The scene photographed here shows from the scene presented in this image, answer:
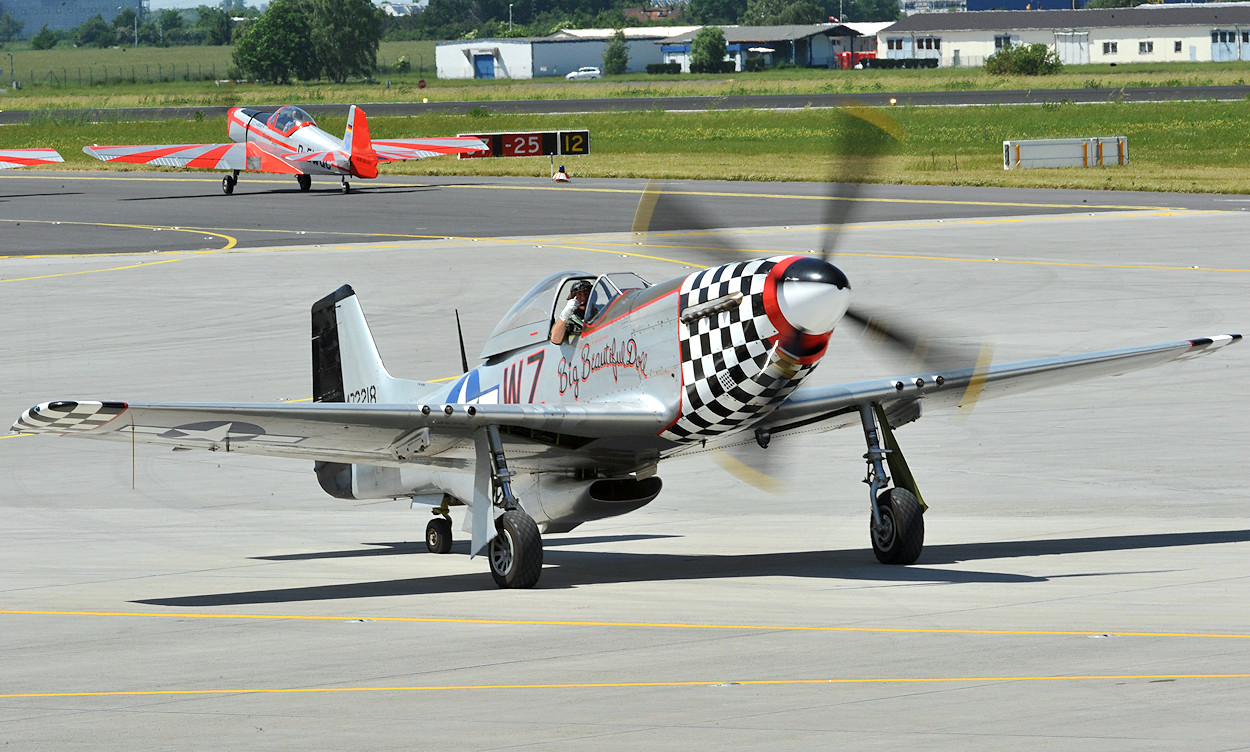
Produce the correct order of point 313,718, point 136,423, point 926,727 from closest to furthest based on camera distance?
point 926,727 < point 313,718 < point 136,423

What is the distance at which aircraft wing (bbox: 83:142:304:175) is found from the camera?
187ft

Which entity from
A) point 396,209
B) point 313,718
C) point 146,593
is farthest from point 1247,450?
point 396,209

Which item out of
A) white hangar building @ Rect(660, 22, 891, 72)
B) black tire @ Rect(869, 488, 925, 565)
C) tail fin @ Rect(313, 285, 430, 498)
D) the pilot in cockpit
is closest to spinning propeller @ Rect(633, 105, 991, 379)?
the pilot in cockpit

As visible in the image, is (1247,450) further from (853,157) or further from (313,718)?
(313,718)

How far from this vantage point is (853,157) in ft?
41.5

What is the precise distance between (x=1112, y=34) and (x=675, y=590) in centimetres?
16851

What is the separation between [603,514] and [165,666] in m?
4.46

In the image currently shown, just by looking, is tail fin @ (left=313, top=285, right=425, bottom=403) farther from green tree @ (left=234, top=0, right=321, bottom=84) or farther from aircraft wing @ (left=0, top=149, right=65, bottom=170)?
green tree @ (left=234, top=0, right=321, bottom=84)

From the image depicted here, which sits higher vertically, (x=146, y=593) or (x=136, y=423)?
(x=136, y=423)

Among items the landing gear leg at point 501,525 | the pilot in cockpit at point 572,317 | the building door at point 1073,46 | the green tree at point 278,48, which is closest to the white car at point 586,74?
the green tree at point 278,48

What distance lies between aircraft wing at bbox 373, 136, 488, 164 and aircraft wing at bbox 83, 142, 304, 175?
3.07 metres

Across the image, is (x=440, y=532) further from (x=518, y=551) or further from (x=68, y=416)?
(x=68, y=416)

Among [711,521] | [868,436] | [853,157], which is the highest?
[853,157]

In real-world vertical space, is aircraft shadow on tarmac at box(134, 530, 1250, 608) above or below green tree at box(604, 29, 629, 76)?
below
